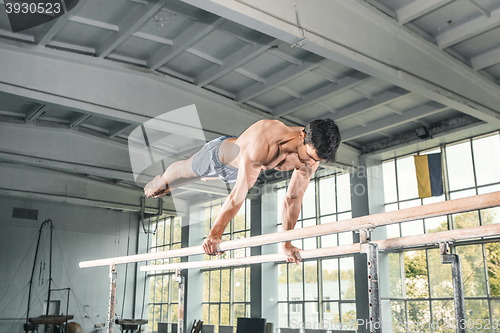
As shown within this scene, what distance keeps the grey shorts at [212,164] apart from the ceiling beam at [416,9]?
348cm

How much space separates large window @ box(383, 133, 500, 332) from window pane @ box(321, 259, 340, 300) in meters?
1.30

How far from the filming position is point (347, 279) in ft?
32.2

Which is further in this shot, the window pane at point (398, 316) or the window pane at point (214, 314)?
the window pane at point (214, 314)

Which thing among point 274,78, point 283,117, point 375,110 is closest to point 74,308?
point 283,117

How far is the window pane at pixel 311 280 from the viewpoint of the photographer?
10.4m

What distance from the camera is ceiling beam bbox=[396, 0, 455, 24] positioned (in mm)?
5098

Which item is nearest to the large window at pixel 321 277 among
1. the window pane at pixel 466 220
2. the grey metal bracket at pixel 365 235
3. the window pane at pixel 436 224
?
the window pane at pixel 436 224

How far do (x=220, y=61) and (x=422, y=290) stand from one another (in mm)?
6535

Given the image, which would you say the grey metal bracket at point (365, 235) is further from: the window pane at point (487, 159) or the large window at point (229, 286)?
the large window at point (229, 286)

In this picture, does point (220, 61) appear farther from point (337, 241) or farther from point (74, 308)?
point (74, 308)

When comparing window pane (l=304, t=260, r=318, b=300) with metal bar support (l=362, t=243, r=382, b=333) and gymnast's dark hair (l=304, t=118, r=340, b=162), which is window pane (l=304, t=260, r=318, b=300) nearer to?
gymnast's dark hair (l=304, t=118, r=340, b=162)

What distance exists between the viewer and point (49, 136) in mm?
8055

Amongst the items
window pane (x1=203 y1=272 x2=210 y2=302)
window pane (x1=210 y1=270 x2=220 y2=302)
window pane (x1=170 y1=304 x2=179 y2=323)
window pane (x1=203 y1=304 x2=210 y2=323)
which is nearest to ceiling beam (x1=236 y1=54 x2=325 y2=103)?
window pane (x1=210 y1=270 x2=220 y2=302)

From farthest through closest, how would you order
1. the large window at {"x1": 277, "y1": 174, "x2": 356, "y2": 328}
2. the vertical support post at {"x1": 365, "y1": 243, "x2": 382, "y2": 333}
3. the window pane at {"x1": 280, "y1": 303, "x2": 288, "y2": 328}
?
the window pane at {"x1": 280, "y1": 303, "x2": 288, "y2": 328}
the large window at {"x1": 277, "y1": 174, "x2": 356, "y2": 328}
the vertical support post at {"x1": 365, "y1": 243, "x2": 382, "y2": 333}
